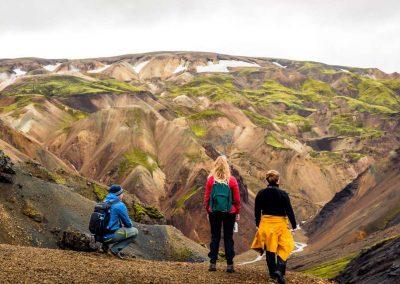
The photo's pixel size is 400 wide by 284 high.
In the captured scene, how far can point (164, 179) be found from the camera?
85062 mm

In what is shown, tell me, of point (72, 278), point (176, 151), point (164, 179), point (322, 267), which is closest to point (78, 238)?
point (72, 278)

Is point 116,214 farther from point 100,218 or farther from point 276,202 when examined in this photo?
point 276,202

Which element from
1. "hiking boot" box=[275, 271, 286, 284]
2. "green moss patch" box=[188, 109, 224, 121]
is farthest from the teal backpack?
"green moss patch" box=[188, 109, 224, 121]

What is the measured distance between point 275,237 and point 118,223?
4.77 metres

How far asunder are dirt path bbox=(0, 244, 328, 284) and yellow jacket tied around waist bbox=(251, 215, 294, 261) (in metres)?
0.86

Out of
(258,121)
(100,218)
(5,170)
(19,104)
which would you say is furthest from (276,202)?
(258,121)

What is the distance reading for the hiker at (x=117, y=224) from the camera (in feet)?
52.2

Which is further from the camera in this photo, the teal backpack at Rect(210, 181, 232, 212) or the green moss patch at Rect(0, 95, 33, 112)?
the green moss patch at Rect(0, 95, 33, 112)

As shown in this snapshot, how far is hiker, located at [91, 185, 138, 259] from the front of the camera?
1590 centimetres

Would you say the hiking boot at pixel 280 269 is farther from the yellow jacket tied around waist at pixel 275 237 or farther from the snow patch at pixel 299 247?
the snow patch at pixel 299 247

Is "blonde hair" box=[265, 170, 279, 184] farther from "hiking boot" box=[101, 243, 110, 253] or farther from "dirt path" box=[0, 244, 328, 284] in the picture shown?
"hiking boot" box=[101, 243, 110, 253]

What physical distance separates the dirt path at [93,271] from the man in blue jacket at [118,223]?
1.86 ft

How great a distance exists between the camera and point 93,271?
13.5m

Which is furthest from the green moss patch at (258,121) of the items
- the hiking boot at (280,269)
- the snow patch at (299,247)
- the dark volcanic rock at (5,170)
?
the hiking boot at (280,269)
